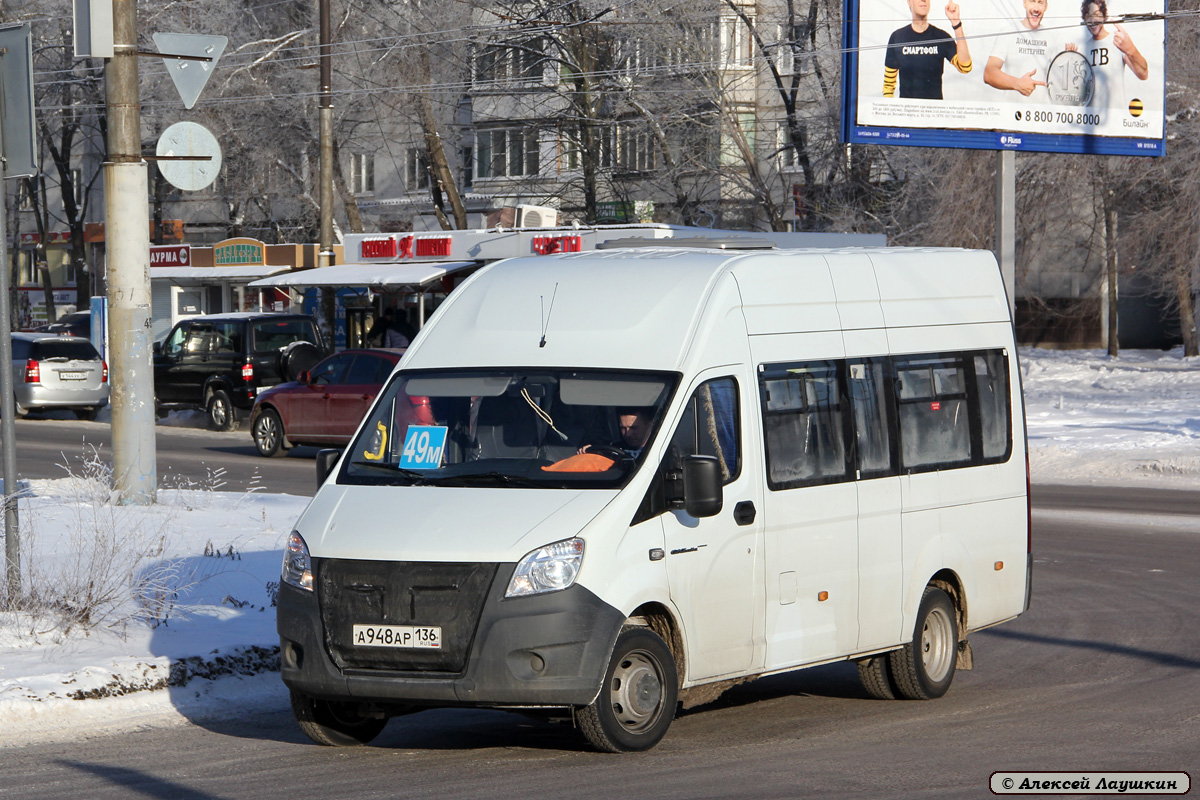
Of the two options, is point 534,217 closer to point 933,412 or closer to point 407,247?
point 407,247

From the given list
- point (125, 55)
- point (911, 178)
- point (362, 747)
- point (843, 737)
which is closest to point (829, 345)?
point (843, 737)

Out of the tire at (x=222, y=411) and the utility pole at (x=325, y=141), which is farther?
the utility pole at (x=325, y=141)

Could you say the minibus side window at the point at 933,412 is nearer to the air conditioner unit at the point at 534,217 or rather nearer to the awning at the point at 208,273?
the air conditioner unit at the point at 534,217

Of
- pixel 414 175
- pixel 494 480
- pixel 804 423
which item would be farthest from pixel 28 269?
pixel 494 480

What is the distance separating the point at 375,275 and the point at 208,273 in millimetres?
8945

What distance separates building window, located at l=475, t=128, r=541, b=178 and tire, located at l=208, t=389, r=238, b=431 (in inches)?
708

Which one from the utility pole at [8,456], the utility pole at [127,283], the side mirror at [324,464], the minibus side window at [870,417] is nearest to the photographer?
the side mirror at [324,464]

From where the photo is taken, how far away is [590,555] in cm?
652

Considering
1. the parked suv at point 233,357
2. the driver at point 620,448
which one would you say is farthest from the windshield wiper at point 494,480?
the parked suv at point 233,357

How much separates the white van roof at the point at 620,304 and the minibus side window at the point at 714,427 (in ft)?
0.77

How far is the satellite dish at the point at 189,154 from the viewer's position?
42.2ft

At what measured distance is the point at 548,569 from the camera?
649cm

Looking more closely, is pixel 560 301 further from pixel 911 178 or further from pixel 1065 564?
pixel 911 178

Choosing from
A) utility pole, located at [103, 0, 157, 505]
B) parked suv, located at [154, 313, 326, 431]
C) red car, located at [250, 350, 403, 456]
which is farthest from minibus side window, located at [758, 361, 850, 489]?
parked suv, located at [154, 313, 326, 431]
